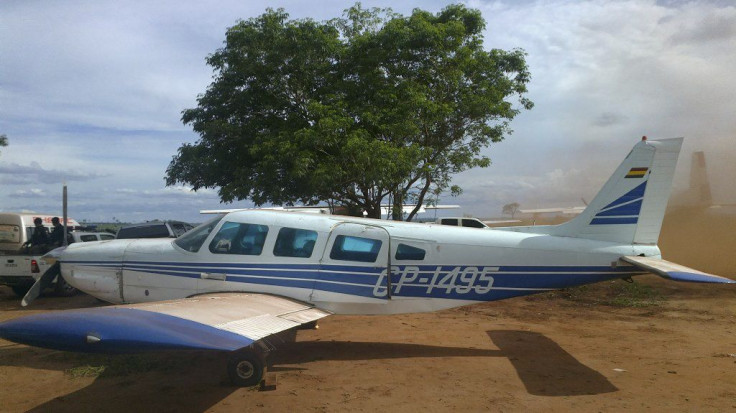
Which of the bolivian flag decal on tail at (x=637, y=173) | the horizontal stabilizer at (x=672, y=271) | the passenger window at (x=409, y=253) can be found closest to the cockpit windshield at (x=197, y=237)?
the passenger window at (x=409, y=253)

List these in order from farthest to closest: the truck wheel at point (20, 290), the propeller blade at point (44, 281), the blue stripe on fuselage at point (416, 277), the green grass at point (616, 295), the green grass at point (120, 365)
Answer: the truck wheel at point (20, 290), the green grass at point (616, 295), the propeller blade at point (44, 281), the blue stripe on fuselage at point (416, 277), the green grass at point (120, 365)

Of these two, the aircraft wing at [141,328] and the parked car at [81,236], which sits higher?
the aircraft wing at [141,328]

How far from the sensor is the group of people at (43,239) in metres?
12.8

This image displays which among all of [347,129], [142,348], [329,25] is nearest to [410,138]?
[347,129]

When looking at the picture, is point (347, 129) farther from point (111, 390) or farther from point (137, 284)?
point (111, 390)

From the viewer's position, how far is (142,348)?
4316 mm

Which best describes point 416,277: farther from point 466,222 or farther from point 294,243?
point 466,222

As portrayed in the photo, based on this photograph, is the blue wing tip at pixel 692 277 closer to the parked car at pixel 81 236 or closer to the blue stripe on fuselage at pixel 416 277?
the blue stripe on fuselage at pixel 416 277

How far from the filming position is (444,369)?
6746mm

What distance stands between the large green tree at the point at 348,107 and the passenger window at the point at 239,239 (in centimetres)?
595

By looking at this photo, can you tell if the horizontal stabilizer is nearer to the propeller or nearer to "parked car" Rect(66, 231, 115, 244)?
the propeller

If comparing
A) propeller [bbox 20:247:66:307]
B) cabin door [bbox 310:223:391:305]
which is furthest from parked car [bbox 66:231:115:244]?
cabin door [bbox 310:223:391:305]

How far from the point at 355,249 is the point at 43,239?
1034 cm

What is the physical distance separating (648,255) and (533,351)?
2257 mm
